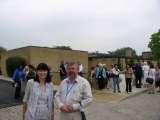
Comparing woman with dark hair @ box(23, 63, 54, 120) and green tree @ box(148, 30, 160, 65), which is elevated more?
green tree @ box(148, 30, 160, 65)

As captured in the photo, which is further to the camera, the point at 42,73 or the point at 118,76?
the point at 118,76

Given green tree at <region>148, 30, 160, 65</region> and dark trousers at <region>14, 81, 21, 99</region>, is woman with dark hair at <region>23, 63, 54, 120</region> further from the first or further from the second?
green tree at <region>148, 30, 160, 65</region>

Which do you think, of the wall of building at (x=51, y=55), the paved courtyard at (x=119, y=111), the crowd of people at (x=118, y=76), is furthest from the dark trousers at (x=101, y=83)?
the wall of building at (x=51, y=55)

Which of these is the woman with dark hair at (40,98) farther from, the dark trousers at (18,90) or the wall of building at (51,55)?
the wall of building at (51,55)

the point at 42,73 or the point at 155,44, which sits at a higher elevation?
the point at 155,44

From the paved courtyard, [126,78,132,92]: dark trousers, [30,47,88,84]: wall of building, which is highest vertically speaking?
[30,47,88,84]: wall of building

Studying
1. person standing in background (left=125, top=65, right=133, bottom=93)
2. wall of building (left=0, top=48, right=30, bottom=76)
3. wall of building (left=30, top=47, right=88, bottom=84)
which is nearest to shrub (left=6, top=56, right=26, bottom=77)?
wall of building (left=0, top=48, right=30, bottom=76)

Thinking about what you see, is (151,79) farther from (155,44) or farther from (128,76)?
(155,44)

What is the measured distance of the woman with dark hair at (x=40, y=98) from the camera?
537 centimetres

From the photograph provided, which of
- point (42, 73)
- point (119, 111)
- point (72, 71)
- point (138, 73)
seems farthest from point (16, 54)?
point (72, 71)

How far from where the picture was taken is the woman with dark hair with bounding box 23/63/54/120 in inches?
212

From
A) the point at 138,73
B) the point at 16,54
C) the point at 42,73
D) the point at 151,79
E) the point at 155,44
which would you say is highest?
the point at 155,44

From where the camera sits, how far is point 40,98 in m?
5.41

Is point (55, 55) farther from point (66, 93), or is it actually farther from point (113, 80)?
point (66, 93)
